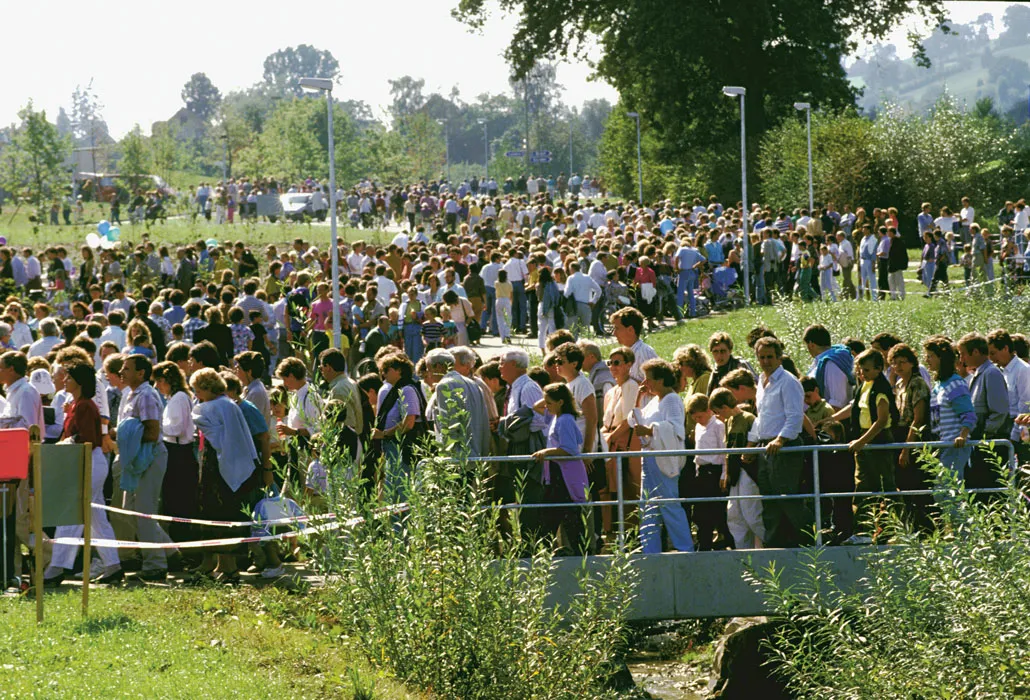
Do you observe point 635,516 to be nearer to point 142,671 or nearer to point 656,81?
point 142,671

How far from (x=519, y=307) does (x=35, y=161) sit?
34.9m

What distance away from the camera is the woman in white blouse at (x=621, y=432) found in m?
12.4

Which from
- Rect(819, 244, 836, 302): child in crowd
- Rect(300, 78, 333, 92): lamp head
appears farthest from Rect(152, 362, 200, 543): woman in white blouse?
Rect(819, 244, 836, 302): child in crowd

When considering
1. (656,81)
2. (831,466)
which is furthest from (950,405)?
(656,81)

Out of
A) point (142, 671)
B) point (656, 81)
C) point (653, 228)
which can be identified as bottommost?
point (142, 671)

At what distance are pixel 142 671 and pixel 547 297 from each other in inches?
641

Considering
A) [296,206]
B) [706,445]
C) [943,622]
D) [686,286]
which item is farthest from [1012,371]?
[296,206]

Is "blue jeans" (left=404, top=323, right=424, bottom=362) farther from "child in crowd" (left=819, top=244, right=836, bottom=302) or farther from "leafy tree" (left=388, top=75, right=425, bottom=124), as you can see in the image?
"leafy tree" (left=388, top=75, right=425, bottom=124)

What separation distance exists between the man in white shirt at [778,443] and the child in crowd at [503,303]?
14.6 meters

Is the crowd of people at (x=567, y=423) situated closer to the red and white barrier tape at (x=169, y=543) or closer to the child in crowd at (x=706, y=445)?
the child in crowd at (x=706, y=445)

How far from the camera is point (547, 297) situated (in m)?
25.5

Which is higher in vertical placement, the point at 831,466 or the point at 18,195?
the point at 18,195

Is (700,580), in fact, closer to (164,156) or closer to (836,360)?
(836,360)

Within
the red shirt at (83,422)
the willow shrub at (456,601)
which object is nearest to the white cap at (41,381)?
the red shirt at (83,422)
